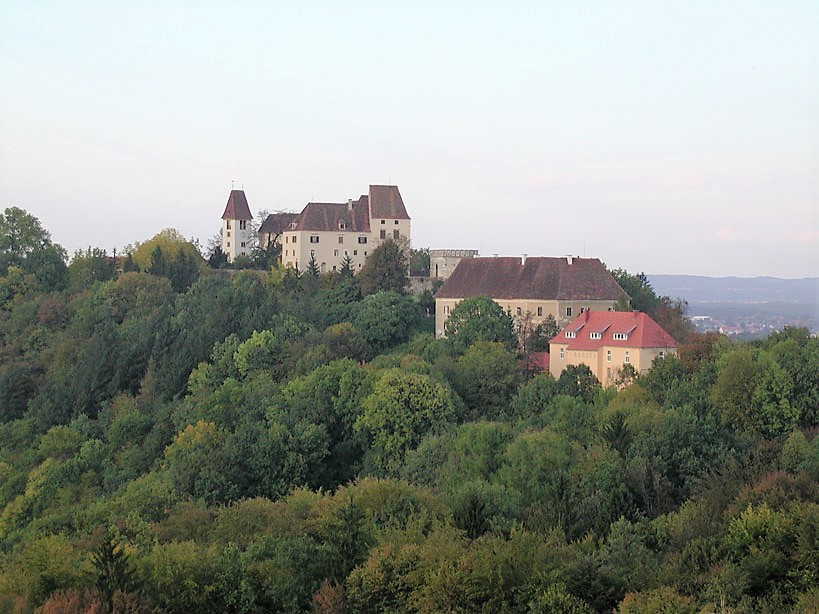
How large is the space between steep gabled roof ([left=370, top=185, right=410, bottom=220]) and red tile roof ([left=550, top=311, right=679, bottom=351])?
2151cm

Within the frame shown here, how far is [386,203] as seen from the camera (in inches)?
3127

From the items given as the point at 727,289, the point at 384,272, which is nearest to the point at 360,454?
the point at 384,272

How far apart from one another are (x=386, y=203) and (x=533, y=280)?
51.2 ft

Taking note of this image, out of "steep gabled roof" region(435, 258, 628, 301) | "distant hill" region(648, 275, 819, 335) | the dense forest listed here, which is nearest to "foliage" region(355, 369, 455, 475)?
the dense forest

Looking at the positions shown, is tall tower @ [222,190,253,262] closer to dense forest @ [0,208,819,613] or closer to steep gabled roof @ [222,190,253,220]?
steep gabled roof @ [222,190,253,220]

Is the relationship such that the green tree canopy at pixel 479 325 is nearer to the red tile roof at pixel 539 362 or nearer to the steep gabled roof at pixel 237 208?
the red tile roof at pixel 539 362

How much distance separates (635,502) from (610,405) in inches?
330

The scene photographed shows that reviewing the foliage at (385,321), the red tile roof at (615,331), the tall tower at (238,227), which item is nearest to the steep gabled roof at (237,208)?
the tall tower at (238,227)

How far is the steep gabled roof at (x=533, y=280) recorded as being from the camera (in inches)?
2603

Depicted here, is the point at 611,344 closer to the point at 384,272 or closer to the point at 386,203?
the point at 384,272

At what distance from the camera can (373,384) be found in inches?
2269

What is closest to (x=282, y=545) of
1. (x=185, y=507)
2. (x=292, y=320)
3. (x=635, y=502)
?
(x=185, y=507)

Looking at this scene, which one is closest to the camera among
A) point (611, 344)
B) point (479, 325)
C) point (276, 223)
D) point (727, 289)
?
point (611, 344)

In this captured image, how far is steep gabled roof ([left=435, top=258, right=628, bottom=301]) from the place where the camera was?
66.1 m
